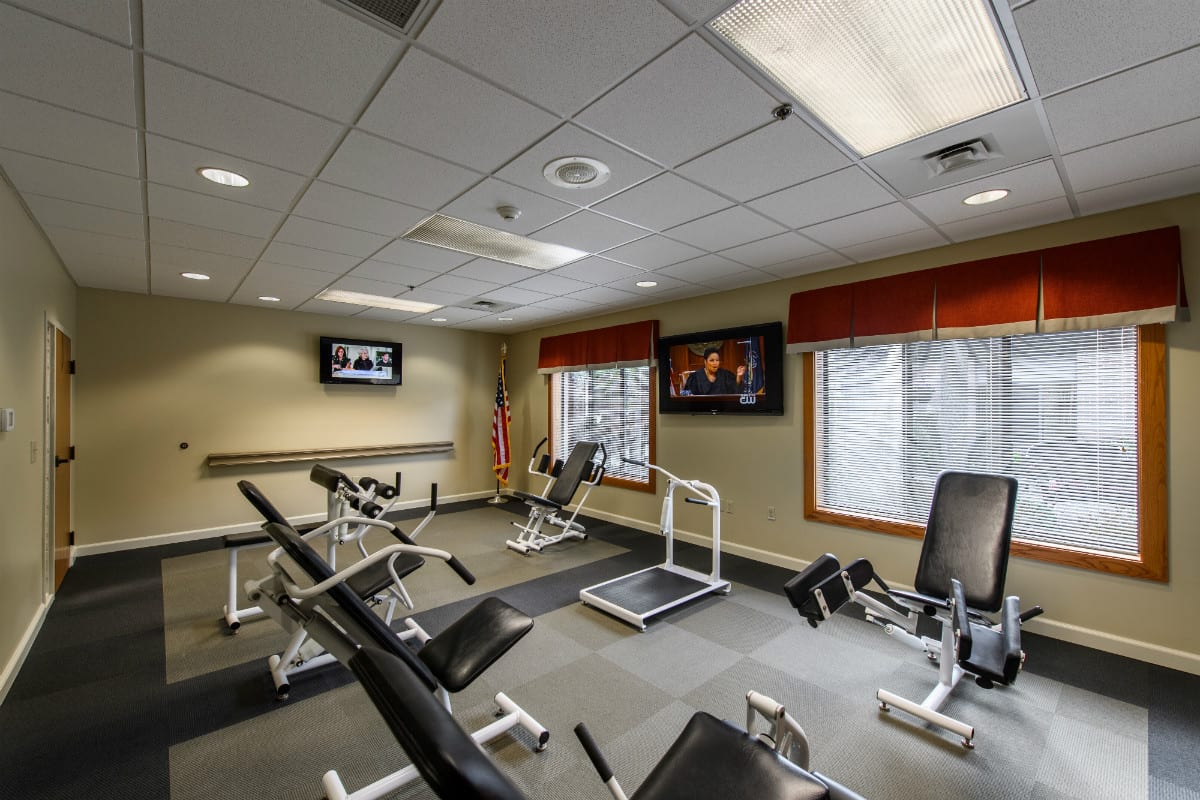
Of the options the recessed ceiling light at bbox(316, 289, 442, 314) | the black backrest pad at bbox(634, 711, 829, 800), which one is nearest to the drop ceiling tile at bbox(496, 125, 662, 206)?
the black backrest pad at bbox(634, 711, 829, 800)

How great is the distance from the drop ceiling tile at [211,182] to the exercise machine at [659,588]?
114 inches

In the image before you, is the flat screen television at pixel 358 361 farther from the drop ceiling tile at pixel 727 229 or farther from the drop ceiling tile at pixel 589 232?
the drop ceiling tile at pixel 727 229

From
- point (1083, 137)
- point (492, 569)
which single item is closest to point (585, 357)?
point (492, 569)

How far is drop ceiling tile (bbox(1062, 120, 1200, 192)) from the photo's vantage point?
2113mm

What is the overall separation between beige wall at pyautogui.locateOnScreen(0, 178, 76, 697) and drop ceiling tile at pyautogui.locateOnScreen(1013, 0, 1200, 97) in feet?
14.1

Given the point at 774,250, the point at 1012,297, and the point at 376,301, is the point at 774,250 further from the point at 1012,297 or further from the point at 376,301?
the point at 376,301

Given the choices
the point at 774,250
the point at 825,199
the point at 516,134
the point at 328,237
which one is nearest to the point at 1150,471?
the point at 825,199

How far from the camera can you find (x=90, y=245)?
3.49 m

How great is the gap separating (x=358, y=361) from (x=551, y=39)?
5.66 meters

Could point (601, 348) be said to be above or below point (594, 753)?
above

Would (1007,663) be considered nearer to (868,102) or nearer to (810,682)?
(810,682)

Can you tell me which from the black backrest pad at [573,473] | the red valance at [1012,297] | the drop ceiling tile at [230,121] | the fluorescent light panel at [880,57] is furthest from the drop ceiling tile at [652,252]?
the black backrest pad at [573,473]

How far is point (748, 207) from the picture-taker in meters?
2.88

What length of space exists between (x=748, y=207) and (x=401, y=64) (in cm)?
192
